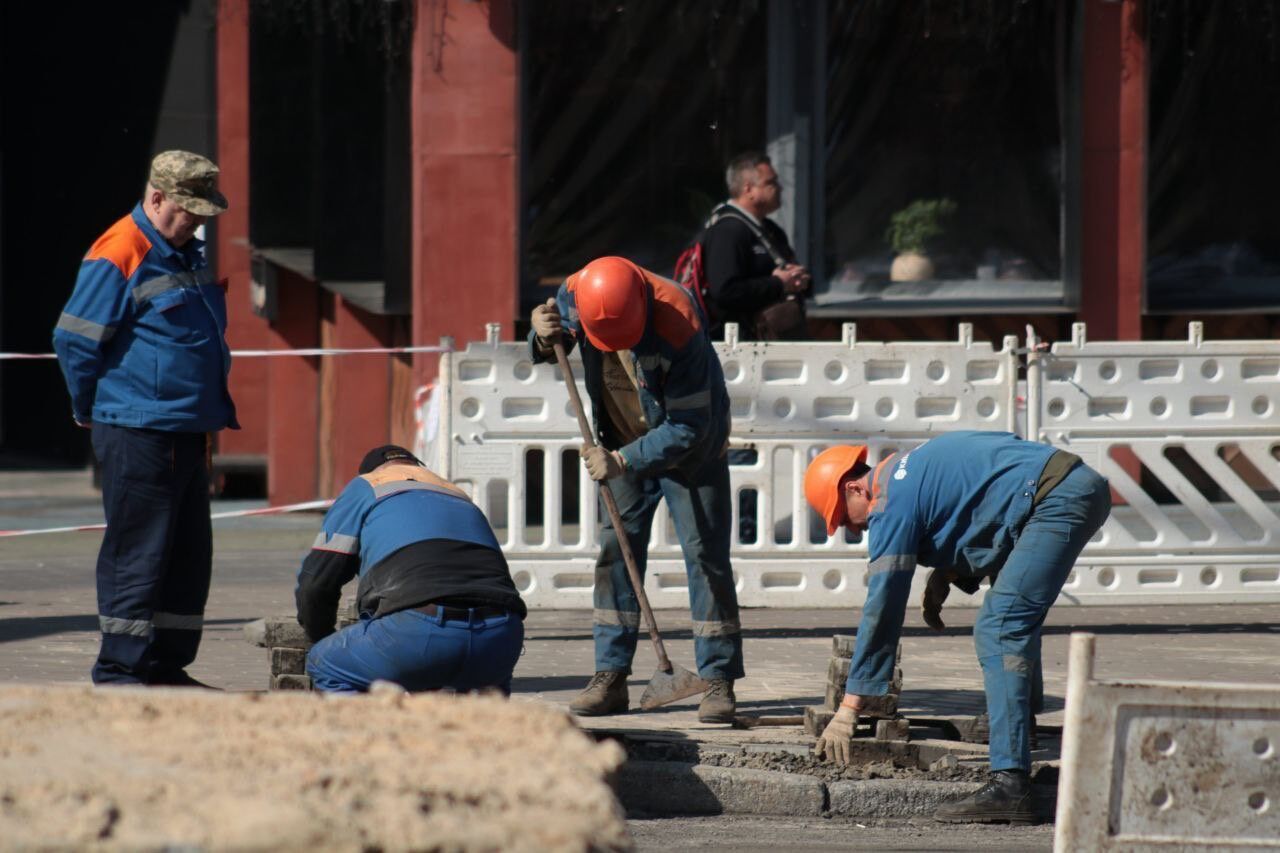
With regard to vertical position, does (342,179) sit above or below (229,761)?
above

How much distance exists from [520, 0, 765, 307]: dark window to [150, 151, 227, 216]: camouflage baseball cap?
5222mm

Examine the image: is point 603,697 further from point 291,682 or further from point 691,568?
point 291,682

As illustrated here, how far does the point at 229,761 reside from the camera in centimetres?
326

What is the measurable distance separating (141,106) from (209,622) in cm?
875

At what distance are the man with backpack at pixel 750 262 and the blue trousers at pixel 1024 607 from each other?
3.57m

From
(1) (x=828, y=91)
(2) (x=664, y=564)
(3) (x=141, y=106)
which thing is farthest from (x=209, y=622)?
(3) (x=141, y=106)

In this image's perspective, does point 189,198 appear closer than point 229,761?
No

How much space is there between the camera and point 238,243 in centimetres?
1424

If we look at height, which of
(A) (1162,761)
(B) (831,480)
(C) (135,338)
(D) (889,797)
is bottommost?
(D) (889,797)

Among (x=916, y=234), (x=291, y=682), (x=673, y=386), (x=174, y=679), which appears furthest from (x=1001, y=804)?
(x=916, y=234)

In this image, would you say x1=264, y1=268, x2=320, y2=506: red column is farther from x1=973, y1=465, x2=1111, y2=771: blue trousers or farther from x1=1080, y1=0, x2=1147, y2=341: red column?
x1=973, y1=465, x2=1111, y2=771: blue trousers

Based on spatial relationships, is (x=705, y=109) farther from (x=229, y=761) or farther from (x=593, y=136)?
(x=229, y=761)

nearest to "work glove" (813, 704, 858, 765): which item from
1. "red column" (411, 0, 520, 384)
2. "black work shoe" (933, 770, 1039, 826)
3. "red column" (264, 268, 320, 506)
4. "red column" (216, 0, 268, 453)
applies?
"black work shoe" (933, 770, 1039, 826)

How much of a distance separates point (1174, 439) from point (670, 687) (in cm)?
340
